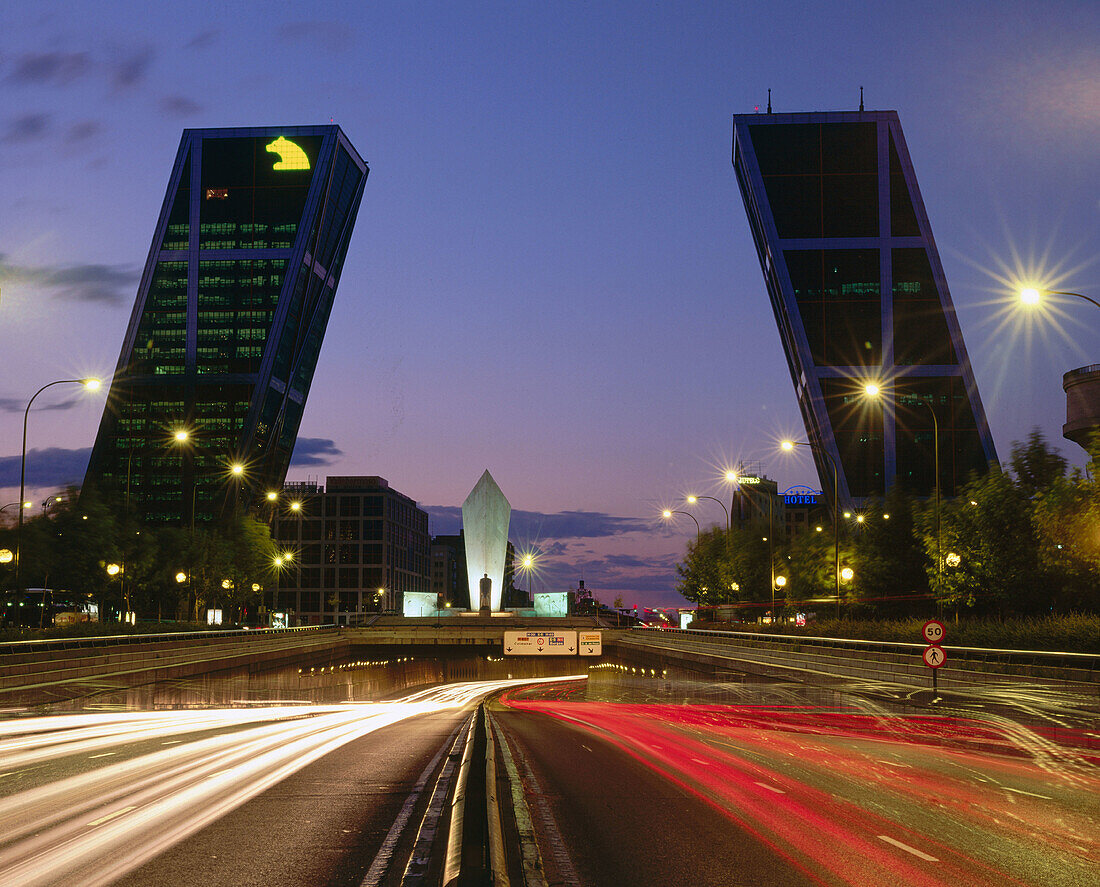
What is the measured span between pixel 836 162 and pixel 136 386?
116 metres

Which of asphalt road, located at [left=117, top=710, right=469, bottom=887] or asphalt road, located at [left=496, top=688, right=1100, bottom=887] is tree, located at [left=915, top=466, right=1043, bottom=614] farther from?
asphalt road, located at [left=117, top=710, right=469, bottom=887]

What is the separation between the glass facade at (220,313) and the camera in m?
168

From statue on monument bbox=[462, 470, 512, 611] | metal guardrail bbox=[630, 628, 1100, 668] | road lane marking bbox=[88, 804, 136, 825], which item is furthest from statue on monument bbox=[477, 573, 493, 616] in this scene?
road lane marking bbox=[88, 804, 136, 825]

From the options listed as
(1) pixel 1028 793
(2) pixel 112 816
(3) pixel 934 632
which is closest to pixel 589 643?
(3) pixel 934 632

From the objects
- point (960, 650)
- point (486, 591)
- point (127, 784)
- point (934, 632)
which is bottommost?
point (960, 650)

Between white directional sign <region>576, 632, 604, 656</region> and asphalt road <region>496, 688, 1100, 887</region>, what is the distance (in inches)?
1872

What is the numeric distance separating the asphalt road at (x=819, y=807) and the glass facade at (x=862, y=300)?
120 m

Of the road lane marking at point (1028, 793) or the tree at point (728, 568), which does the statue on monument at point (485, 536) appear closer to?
the tree at point (728, 568)

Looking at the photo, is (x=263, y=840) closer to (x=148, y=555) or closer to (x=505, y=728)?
(x=505, y=728)

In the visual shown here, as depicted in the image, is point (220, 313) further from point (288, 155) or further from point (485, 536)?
point (485, 536)

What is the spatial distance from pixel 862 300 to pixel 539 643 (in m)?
89.9

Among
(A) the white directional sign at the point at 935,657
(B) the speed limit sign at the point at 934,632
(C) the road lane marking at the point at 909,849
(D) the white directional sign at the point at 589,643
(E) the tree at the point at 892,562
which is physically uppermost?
(E) the tree at the point at 892,562

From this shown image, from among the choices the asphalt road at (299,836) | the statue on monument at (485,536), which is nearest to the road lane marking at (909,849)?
the asphalt road at (299,836)

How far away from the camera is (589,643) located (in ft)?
232
